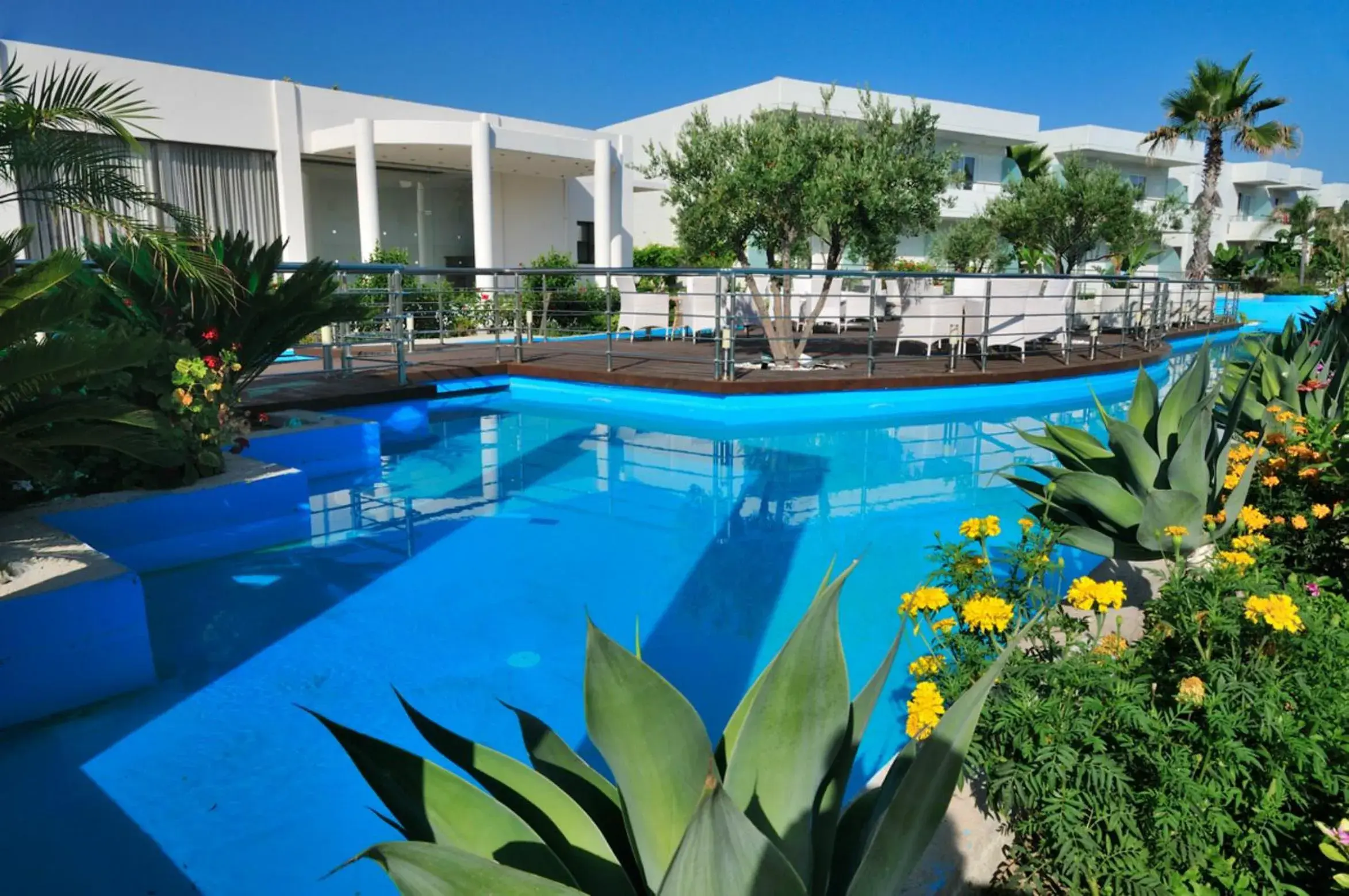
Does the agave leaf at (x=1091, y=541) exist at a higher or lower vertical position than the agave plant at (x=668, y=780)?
lower

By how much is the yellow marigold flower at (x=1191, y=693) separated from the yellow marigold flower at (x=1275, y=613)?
7.5 inches

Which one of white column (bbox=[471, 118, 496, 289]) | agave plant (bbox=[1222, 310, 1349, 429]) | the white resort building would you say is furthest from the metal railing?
agave plant (bbox=[1222, 310, 1349, 429])

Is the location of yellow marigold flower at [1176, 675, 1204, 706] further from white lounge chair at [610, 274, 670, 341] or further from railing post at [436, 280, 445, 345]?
white lounge chair at [610, 274, 670, 341]

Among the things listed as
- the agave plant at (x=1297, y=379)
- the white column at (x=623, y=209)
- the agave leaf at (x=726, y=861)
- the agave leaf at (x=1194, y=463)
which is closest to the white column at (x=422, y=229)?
the white column at (x=623, y=209)

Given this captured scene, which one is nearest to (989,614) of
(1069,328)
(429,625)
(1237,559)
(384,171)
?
(1237,559)

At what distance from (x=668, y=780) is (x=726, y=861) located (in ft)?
0.92

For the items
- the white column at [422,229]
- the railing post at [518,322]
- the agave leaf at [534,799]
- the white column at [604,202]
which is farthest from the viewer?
the white column at [422,229]

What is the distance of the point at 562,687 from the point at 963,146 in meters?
32.9

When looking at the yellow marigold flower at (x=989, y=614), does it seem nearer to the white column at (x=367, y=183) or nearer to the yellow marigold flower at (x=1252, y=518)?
the yellow marigold flower at (x=1252, y=518)

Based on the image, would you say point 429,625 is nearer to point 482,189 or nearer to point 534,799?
point 534,799

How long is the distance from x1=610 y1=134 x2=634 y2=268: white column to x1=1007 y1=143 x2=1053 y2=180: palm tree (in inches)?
696

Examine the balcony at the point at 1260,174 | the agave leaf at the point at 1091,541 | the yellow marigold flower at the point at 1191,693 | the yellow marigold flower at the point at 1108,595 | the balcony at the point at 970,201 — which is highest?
the balcony at the point at 1260,174

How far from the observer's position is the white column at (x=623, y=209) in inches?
761

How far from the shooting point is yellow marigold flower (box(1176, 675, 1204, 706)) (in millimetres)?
1739
